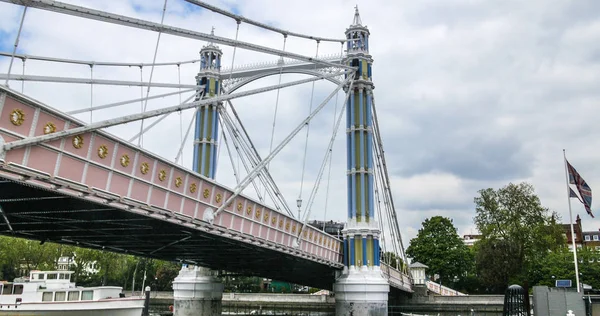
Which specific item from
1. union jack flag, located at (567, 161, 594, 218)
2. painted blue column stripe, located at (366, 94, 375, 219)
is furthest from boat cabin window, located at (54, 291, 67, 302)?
union jack flag, located at (567, 161, 594, 218)

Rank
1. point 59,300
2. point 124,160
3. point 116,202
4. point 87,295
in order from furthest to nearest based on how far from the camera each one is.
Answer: point 87,295
point 59,300
point 124,160
point 116,202

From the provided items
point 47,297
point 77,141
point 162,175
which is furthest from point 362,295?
point 77,141

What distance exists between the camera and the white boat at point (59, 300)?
Answer: 34875 millimetres

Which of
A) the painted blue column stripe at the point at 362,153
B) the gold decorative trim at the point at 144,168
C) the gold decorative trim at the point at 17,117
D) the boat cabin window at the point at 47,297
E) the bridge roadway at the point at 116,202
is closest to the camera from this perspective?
the gold decorative trim at the point at 17,117

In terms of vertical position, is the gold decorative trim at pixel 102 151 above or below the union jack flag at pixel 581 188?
below

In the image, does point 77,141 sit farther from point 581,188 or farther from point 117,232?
point 581,188

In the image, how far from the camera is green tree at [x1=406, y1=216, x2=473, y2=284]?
75.9 metres

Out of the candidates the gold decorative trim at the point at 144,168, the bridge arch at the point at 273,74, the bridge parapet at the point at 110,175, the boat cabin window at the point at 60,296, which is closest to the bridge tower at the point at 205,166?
the bridge arch at the point at 273,74

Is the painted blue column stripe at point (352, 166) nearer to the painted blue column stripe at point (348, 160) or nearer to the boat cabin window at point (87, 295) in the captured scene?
the painted blue column stripe at point (348, 160)

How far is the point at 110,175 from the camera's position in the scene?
16266mm

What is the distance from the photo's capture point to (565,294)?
21781 millimetres

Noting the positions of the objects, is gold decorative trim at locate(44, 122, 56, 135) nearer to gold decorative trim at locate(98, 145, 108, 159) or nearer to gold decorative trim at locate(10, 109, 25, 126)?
gold decorative trim at locate(10, 109, 25, 126)

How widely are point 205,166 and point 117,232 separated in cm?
1942

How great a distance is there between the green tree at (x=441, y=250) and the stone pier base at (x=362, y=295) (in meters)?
41.1
